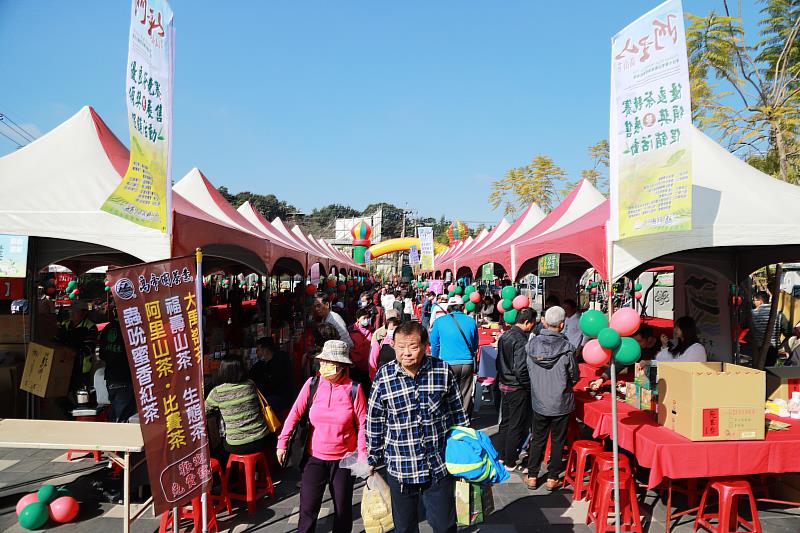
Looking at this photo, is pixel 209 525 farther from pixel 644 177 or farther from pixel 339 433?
pixel 644 177

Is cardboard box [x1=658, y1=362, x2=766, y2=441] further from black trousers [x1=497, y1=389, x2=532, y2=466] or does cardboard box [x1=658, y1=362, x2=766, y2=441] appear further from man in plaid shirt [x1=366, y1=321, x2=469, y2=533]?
man in plaid shirt [x1=366, y1=321, x2=469, y2=533]

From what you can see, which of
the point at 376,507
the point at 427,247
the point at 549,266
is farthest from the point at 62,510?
the point at 427,247

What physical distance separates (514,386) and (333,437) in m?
2.24

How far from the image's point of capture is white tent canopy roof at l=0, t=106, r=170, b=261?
4.11m

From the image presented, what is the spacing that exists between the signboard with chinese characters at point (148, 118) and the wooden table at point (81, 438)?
1607 millimetres

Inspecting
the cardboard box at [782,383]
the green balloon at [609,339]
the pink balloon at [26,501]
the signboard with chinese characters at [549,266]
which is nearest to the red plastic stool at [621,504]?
the green balloon at [609,339]

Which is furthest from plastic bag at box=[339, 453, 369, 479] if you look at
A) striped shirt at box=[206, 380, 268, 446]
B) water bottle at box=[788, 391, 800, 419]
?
water bottle at box=[788, 391, 800, 419]

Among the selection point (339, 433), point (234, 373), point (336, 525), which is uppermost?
point (234, 373)

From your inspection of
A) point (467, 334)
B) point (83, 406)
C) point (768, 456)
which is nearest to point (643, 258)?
point (768, 456)

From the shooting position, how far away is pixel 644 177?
12.1ft

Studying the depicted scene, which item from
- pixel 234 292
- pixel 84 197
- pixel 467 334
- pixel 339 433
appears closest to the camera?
pixel 339 433

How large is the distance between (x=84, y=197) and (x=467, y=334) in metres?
4.23

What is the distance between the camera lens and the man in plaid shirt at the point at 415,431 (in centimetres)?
256

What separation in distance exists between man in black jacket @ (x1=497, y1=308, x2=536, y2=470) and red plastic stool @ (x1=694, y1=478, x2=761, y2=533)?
1.60m
